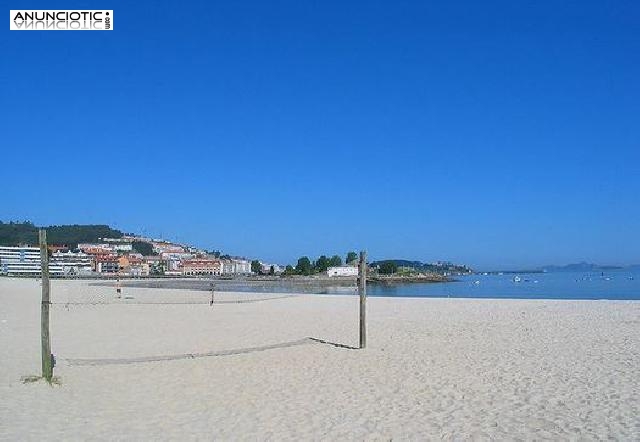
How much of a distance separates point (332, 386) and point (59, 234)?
174m

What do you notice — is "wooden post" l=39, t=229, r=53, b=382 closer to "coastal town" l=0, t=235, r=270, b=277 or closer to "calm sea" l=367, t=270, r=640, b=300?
"calm sea" l=367, t=270, r=640, b=300

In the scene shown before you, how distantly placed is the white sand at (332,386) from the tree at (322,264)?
112 metres

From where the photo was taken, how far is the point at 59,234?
16475 centimetres

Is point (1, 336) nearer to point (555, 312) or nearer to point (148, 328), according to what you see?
point (148, 328)

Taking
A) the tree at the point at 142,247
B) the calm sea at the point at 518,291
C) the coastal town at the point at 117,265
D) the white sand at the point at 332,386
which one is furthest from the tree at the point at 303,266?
the white sand at the point at 332,386

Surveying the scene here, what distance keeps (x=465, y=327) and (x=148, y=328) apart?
8.29 metres

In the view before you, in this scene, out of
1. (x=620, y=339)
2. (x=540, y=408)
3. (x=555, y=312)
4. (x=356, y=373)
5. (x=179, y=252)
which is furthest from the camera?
(x=179, y=252)

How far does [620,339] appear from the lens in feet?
39.5

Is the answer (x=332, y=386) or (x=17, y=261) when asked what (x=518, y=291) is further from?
(x=17, y=261)

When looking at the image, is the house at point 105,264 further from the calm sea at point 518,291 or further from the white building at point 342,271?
the calm sea at point 518,291

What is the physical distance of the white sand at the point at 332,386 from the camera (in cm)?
554

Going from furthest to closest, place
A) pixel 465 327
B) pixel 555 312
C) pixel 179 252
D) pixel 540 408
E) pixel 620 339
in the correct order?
pixel 179 252 → pixel 555 312 → pixel 465 327 → pixel 620 339 → pixel 540 408

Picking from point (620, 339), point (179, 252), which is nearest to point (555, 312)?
point (620, 339)

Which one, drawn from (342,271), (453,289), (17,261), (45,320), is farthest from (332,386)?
(17,261)
